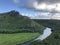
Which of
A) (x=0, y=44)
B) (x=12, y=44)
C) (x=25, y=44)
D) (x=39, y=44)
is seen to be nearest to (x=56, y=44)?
(x=39, y=44)

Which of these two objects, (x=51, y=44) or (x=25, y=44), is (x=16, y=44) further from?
(x=51, y=44)

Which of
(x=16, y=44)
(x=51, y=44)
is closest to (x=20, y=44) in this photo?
(x=16, y=44)

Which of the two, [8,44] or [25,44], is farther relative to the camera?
[25,44]

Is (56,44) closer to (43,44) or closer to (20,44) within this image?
(43,44)

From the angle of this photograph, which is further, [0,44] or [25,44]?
[25,44]

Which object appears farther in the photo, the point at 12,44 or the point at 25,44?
the point at 25,44

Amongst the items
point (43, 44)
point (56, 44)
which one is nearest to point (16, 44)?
point (43, 44)

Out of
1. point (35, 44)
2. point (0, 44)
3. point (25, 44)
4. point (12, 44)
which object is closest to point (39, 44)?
point (35, 44)

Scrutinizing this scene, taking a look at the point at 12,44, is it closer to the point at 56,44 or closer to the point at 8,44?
the point at 8,44
